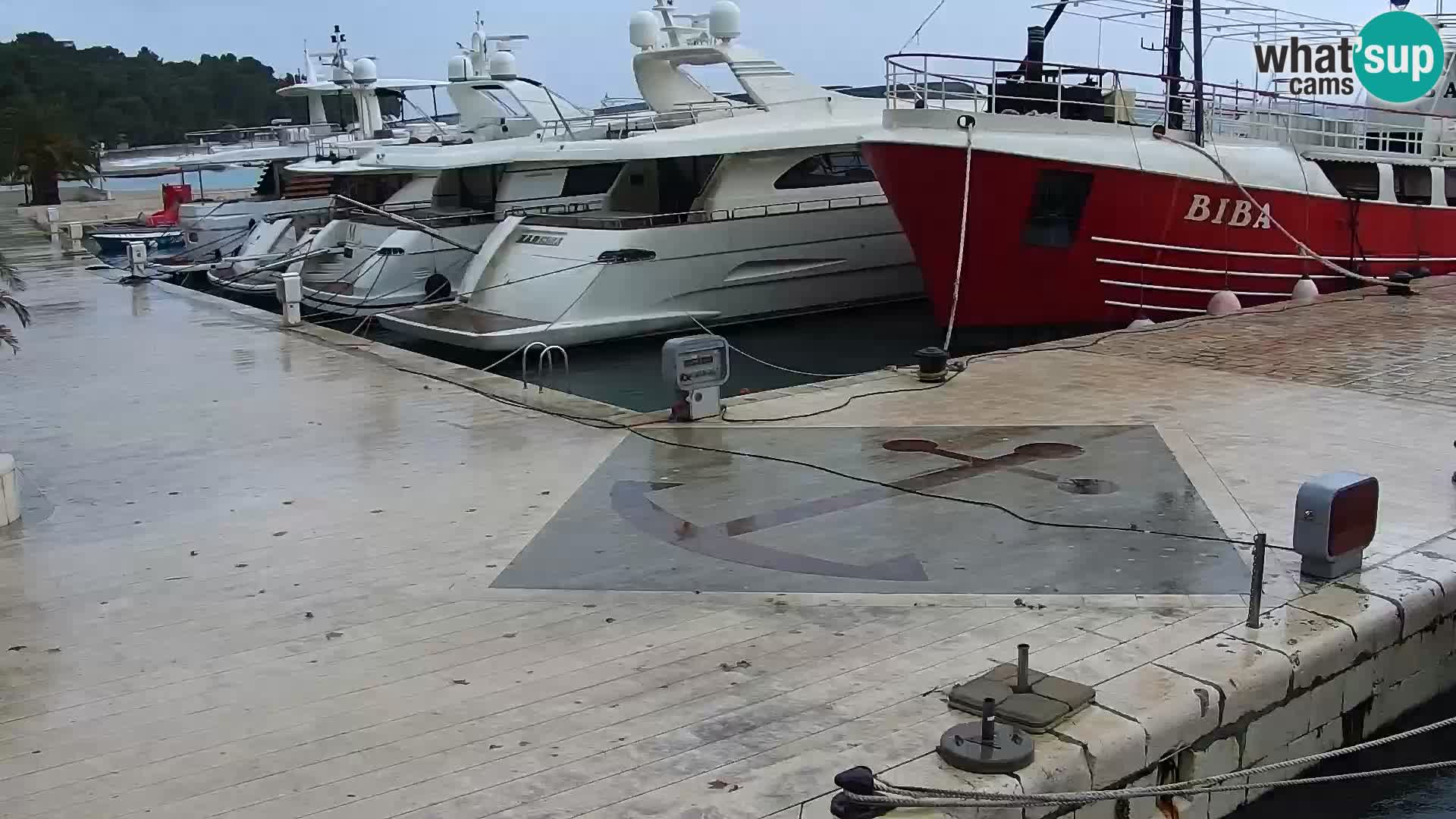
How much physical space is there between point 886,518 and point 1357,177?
13.2 meters

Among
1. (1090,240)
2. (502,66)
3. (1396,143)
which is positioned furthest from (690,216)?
(1396,143)

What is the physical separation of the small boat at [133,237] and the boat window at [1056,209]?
1965 cm

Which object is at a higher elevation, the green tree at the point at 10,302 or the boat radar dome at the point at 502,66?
the boat radar dome at the point at 502,66

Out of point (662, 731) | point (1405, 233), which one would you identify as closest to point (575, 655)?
point (662, 731)

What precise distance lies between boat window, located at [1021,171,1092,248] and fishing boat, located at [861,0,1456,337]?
0.05 ft

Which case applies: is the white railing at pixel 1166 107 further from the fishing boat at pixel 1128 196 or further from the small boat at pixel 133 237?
the small boat at pixel 133 237

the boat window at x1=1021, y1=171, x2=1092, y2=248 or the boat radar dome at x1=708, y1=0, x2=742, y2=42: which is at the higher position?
the boat radar dome at x1=708, y1=0, x2=742, y2=42

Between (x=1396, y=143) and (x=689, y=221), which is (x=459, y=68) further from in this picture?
(x=1396, y=143)

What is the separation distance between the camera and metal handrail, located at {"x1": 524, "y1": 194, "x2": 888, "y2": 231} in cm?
1750

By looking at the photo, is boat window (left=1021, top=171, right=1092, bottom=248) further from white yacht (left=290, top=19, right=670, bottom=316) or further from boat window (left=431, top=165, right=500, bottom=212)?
boat window (left=431, top=165, right=500, bottom=212)

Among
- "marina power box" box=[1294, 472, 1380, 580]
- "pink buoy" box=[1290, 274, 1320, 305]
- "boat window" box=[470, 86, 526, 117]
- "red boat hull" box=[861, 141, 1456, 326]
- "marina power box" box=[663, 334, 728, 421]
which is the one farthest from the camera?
"boat window" box=[470, 86, 526, 117]

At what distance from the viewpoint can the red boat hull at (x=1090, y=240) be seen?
14375 millimetres

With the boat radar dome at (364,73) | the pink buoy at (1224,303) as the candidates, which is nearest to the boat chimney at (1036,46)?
the pink buoy at (1224,303)

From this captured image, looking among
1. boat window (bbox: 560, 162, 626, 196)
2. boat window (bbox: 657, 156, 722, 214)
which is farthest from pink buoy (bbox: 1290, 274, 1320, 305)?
boat window (bbox: 560, 162, 626, 196)
